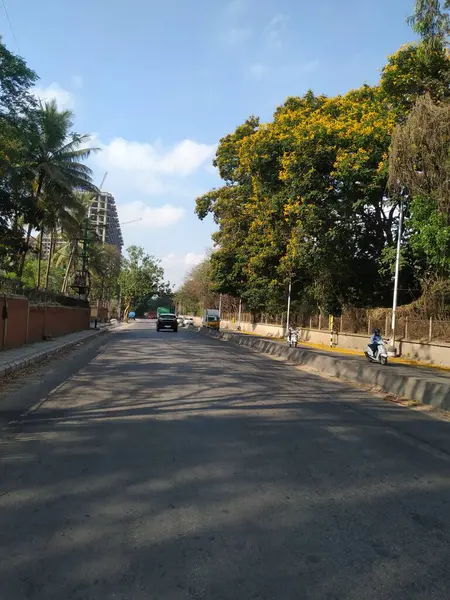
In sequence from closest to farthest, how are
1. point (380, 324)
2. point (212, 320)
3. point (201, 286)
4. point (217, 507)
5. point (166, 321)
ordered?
point (217, 507) → point (380, 324) → point (166, 321) → point (212, 320) → point (201, 286)

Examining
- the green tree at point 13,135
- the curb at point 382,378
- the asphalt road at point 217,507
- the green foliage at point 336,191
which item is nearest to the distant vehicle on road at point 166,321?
the green foliage at point 336,191

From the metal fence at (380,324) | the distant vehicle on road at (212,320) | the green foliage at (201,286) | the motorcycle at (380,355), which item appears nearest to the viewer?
the motorcycle at (380,355)

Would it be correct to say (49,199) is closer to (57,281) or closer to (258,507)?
(258,507)

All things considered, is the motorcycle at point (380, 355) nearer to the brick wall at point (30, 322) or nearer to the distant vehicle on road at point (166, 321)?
the brick wall at point (30, 322)

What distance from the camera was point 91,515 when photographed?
4.16 m

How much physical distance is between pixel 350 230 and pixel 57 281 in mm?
51628

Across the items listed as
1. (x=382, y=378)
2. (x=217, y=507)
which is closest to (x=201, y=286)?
(x=382, y=378)

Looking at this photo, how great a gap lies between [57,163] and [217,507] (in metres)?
30.4

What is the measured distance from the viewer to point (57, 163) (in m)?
31.4

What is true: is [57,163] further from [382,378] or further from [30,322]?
[382,378]

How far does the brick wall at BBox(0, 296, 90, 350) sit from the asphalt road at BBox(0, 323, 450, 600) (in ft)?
34.3

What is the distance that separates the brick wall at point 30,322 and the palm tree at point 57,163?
421 cm

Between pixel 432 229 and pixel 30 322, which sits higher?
pixel 432 229

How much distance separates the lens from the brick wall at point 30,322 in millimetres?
18188
